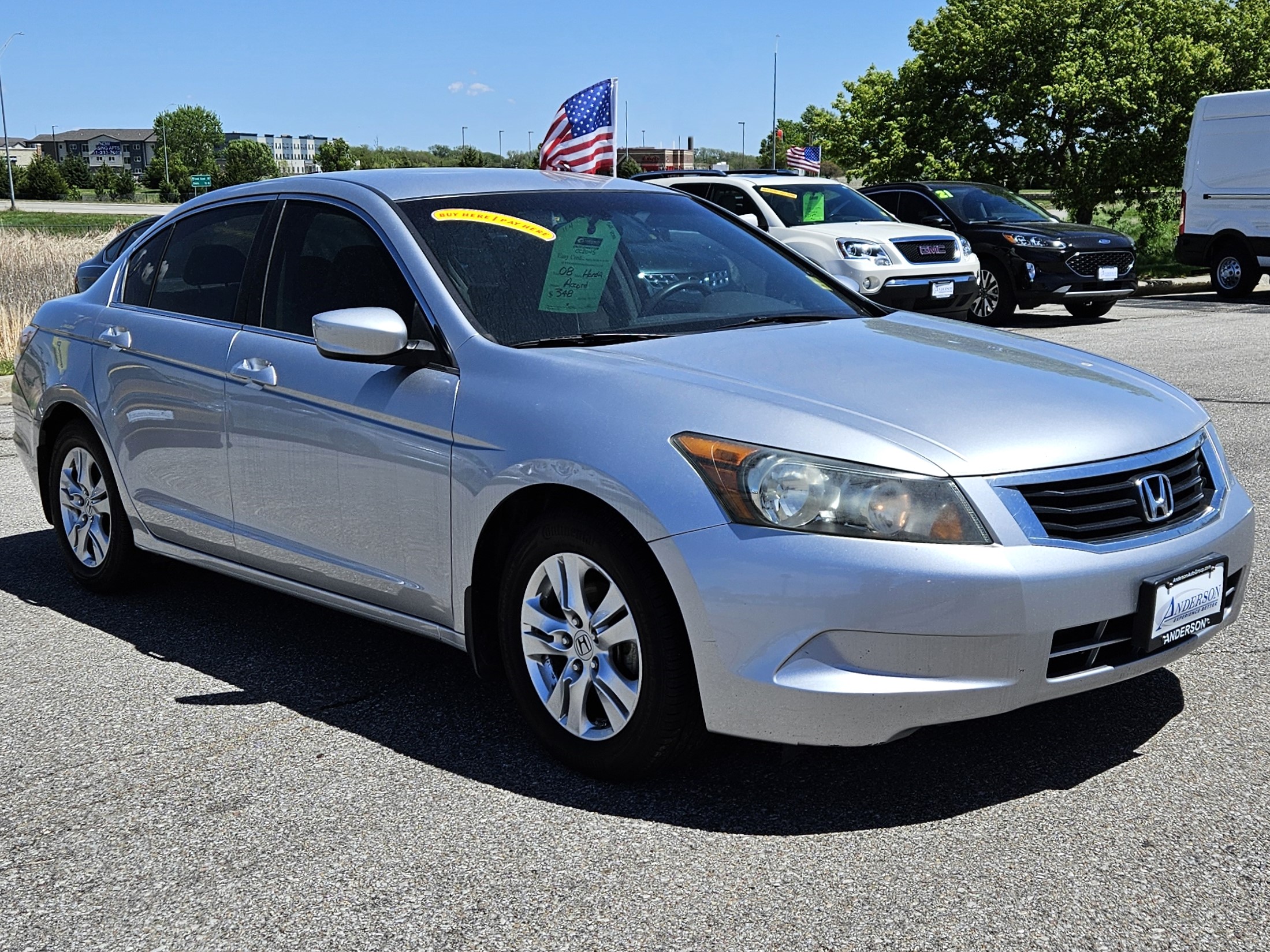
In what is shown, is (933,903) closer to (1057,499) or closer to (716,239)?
(1057,499)

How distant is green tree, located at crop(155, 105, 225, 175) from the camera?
14365 centimetres

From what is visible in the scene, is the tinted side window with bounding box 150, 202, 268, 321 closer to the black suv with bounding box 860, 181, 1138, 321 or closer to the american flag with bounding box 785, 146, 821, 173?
the black suv with bounding box 860, 181, 1138, 321

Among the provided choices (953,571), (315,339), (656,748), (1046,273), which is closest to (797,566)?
(953,571)

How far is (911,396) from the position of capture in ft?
11.7

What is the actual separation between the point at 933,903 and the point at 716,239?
261cm

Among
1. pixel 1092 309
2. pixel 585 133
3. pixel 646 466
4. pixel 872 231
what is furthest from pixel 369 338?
pixel 1092 309

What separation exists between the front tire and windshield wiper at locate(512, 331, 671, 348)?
587mm

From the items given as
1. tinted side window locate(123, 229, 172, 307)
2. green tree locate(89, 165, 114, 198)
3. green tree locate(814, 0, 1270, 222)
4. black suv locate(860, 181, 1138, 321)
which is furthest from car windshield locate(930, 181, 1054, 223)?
green tree locate(89, 165, 114, 198)

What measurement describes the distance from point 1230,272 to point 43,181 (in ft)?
327

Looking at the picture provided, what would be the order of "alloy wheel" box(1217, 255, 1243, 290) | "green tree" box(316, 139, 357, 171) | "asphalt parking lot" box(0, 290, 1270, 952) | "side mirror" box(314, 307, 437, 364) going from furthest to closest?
"green tree" box(316, 139, 357, 171)
"alloy wheel" box(1217, 255, 1243, 290)
"side mirror" box(314, 307, 437, 364)
"asphalt parking lot" box(0, 290, 1270, 952)

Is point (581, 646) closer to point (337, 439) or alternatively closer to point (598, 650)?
point (598, 650)

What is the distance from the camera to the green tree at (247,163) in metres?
104

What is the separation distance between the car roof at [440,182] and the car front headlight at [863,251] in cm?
956

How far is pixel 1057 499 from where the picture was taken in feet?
10.8
